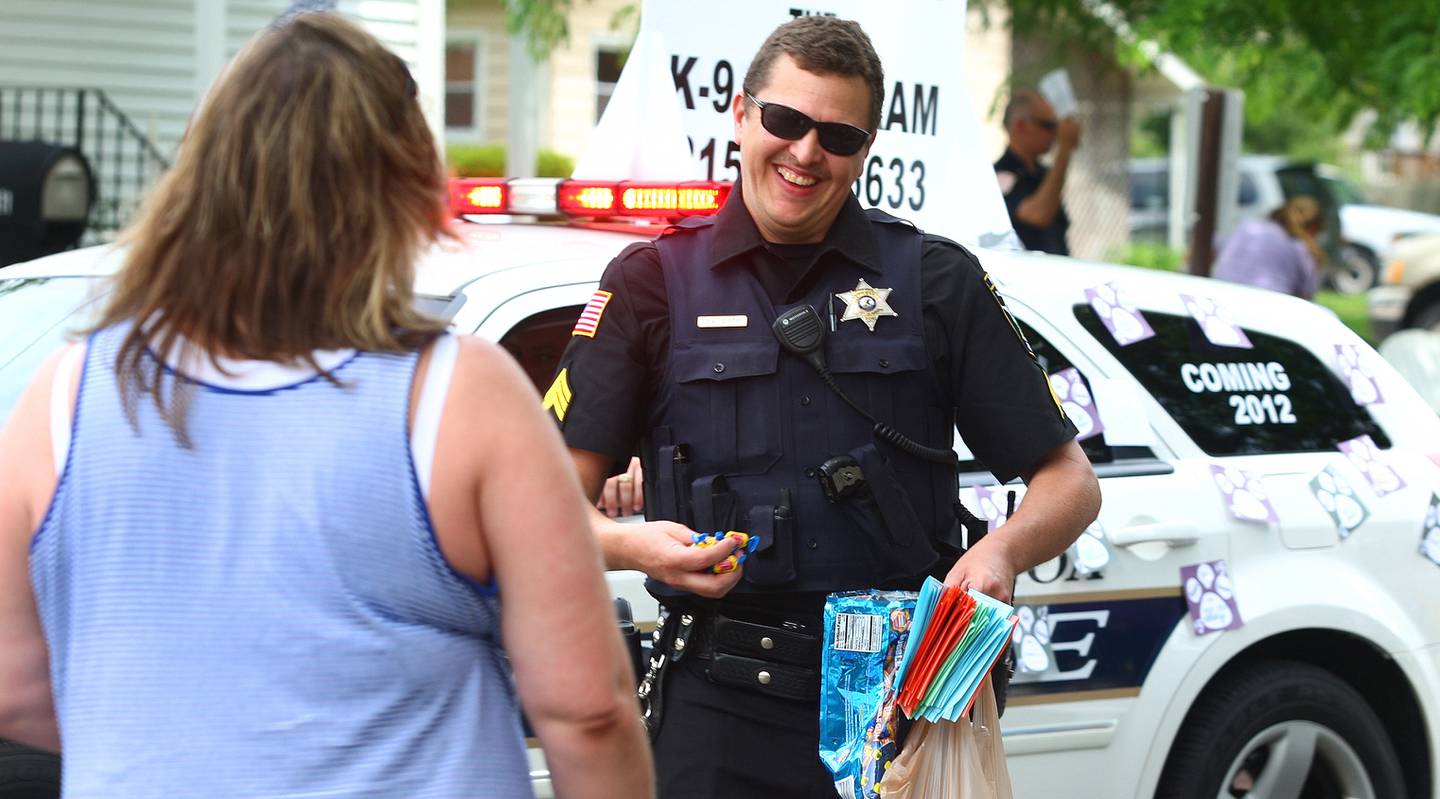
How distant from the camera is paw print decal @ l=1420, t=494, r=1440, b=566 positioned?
425 centimetres

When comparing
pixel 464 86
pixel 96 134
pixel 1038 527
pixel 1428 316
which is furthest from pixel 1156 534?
pixel 464 86

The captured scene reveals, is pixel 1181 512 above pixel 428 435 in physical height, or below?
below

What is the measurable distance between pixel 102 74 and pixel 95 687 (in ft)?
37.6

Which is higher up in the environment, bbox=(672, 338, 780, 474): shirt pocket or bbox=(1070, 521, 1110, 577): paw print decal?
bbox=(672, 338, 780, 474): shirt pocket

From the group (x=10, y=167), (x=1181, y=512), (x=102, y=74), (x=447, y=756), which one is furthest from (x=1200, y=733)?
(x=102, y=74)

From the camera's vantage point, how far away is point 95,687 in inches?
65.9

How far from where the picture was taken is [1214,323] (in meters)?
4.28

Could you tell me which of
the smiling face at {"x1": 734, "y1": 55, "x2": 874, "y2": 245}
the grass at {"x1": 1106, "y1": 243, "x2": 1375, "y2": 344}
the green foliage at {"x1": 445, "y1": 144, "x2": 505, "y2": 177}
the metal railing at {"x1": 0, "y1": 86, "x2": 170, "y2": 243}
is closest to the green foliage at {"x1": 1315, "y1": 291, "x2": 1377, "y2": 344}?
the grass at {"x1": 1106, "y1": 243, "x2": 1375, "y2": 344}

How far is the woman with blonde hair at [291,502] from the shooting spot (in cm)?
164

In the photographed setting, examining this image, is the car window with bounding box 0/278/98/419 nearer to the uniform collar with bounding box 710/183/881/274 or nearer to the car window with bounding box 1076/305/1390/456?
the uniform collar with bounding box 710/183/881/274

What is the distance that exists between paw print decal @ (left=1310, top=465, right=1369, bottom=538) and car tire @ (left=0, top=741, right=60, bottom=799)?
2776 mm

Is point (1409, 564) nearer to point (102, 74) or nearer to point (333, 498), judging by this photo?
point (333, 498)

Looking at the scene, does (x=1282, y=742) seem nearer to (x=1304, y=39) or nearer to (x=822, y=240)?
(x=822, y=240)

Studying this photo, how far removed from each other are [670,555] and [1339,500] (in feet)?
7.25
